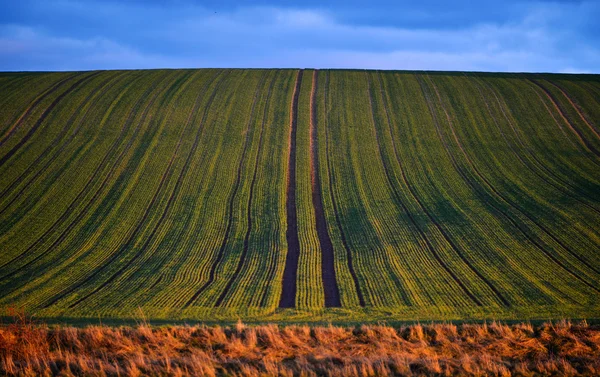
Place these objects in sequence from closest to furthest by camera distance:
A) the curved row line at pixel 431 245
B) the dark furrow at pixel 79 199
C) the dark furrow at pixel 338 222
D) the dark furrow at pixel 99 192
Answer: the dark furrow at pixel 99 192
the curved row line at pixel 431 245
the dark furrow at pixel 338 222
the dark furrow at pixel 79 199

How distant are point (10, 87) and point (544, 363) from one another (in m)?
61.8

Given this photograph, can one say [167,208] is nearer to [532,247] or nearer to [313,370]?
[532,247]

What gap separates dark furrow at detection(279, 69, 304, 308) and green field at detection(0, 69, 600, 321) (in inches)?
6.9

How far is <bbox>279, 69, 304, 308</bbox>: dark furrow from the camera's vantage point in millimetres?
24078

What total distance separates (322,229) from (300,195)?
6314 mm

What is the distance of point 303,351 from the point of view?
44.7 ft

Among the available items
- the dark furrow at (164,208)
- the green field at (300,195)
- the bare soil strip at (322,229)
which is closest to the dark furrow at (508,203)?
the green field at (300,195)

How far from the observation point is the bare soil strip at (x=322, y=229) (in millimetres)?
24553

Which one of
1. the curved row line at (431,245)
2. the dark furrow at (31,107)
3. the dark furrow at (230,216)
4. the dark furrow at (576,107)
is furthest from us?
the dark furrow at (576,107)

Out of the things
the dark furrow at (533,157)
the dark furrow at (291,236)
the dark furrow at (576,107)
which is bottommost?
the dark furrow at (291,236)

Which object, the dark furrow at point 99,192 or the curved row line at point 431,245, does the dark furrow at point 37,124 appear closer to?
the dark furrow at point 99,192

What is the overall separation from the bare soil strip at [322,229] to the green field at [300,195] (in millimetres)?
176

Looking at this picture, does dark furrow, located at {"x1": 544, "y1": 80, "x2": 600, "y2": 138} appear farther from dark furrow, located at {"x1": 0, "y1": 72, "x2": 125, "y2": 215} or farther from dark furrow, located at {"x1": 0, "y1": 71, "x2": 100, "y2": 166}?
dark furrow, located at {"x1": 0, "y1": 71, "x2": 100, "y2": 166}

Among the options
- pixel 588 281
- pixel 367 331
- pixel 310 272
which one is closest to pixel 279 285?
pixel 310 272
